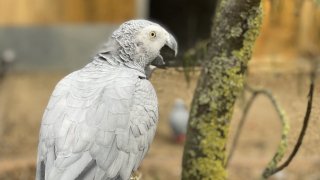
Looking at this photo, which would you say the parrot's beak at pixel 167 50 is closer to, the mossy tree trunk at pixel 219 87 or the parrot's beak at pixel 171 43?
the parrot's beak at pixel 171 43

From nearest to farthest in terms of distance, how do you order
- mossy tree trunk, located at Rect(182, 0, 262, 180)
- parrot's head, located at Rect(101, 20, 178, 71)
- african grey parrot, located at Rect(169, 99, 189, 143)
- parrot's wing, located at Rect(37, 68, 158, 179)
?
parrot's wing, located at Rect(37, 68, 158, 179)
parrot's head, located at Rect(101, 20, 178, 71)
mossy tree trunk, located at Rect(182, 0, 262, 180)
african grey parrot, located at Rect(169, 99, 189, 143)

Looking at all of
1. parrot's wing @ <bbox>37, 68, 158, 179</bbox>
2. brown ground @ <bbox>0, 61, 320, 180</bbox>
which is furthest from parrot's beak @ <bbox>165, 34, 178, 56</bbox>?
brown ground @ <bbox>0, 61, 320, 180</bbox>

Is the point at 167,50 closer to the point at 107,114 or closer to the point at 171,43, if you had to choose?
the point at 171,43

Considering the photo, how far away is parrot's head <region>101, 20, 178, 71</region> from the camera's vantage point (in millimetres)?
1441

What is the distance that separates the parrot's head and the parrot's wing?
0.20 feet

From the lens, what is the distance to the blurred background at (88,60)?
351cm

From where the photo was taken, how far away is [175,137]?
12.9 feet

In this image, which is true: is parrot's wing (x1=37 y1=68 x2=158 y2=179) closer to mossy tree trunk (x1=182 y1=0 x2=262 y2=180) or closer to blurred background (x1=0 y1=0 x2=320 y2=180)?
mossy tree trunk (x1=182 y1=0 x2=262 y2=180)

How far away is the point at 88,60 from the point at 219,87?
318 centimetres

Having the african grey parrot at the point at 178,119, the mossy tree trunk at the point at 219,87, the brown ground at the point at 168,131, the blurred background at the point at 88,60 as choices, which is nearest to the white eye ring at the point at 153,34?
the mossy tree trunk at the point at 219,87

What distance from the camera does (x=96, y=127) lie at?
131cm

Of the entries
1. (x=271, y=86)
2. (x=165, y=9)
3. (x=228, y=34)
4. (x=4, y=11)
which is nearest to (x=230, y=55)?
(x=228, y=34)

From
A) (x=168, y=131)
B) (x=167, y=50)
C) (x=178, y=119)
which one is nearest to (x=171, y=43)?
(x=167, y=50)

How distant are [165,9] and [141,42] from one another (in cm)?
545
